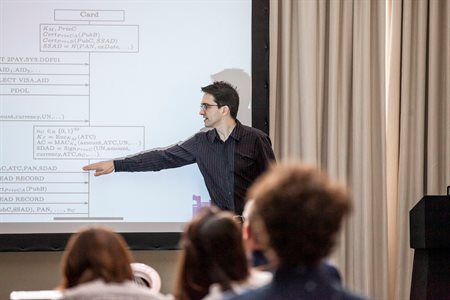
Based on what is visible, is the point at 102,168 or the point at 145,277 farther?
the point at 102,168

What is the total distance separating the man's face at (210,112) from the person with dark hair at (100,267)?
2.99 metres

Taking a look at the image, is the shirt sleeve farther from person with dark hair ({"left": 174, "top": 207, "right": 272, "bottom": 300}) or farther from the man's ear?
person with dark hair ({"left": 174, "top": 207, "right": 272, "bottom": 300})

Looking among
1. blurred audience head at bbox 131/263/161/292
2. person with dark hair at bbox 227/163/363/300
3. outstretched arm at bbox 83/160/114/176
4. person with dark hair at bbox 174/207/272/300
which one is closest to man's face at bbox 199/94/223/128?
outstretched arm at bbox 83/160/114/176

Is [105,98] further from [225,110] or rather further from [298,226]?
[298,226]

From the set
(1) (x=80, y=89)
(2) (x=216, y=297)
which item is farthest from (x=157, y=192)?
(2) (x=216, y=297)

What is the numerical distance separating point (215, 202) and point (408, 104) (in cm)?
135

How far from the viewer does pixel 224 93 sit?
5.28 meters

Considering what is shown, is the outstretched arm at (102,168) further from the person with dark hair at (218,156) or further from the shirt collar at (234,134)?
the shirt collar at (234,134)

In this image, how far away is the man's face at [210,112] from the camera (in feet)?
17.2

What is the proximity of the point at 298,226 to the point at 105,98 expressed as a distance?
3601 millimetres

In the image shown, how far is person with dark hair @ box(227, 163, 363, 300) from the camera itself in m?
1.78

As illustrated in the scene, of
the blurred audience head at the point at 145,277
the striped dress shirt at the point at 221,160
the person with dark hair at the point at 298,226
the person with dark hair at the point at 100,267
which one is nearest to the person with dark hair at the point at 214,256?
the person with dark hair at the point at 100,267

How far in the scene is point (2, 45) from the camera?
5.20 meters

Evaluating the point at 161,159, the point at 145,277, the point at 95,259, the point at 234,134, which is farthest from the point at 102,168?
the point at 95,259
